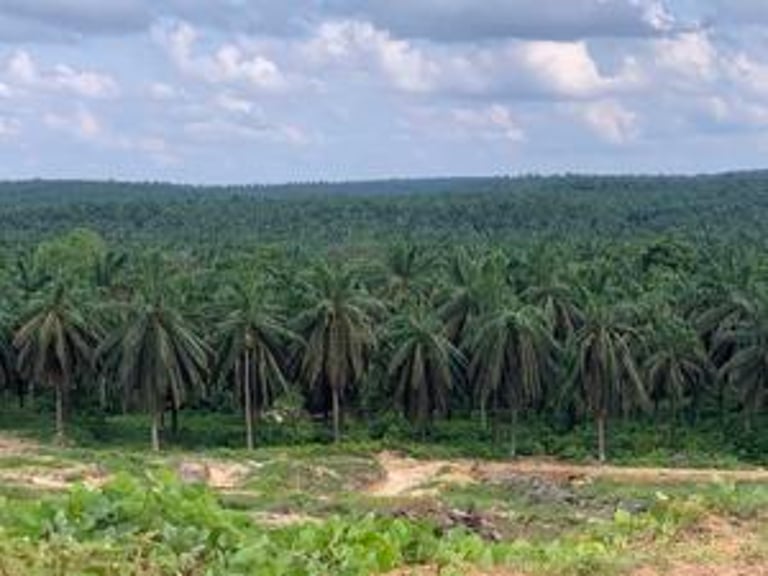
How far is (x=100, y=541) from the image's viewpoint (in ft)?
32.1

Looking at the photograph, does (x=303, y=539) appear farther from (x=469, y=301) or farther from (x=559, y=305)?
(x=559, y=305)

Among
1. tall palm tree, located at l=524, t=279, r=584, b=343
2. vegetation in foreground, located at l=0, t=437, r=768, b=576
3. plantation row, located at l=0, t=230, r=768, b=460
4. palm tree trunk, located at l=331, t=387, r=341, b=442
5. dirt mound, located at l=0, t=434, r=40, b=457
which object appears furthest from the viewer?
tall palm tree, located at l=524, t=279, r=584, b=343

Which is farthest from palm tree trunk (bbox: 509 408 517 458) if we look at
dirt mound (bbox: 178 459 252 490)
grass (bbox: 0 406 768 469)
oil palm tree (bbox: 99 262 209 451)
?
dirt mound (bbox: 178 459 252 490)

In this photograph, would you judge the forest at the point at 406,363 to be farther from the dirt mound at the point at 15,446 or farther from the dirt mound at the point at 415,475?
the dirt mound at the point at 415,475

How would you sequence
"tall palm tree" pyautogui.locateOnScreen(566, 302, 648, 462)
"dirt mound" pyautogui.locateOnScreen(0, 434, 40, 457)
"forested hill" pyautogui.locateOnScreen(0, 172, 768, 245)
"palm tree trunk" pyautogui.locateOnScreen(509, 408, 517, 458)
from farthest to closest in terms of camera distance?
1. "forested hill" pyautogui.locateOnScreen(0, 172, 768, 245)
2. "palm tree trunk" pyautogui.locateOnScreen(509, 408, 517, 458)
3. "tall palm tree" pyautogui.locateOnScreen(566, 302, 648, 462)
4. "dirt mound" pyautogui.locateOnScreen(0, 434, 40, 457)

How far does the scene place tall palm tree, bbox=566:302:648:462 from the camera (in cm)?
5025

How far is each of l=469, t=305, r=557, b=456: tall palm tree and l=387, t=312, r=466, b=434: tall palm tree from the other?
1.20m

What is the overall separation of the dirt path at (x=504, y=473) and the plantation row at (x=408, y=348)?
360cm

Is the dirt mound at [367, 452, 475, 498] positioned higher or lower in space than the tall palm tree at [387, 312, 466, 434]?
lower

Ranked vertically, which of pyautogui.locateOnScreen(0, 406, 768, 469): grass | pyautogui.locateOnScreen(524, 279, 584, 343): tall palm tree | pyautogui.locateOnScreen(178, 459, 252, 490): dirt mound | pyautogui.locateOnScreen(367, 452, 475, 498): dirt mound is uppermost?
pyautogui.locateOnScreen(524, 279, 584, 343): tall palm tree

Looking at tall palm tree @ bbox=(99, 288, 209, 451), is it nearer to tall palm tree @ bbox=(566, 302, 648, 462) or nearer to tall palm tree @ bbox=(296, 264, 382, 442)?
tall palm tree @ bbox=(296, 264, 382, 442)

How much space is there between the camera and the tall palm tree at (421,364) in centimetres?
5175

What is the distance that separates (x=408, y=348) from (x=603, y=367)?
712 cm

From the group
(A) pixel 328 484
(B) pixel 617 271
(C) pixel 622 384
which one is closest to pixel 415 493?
(A) pixel 328 484
